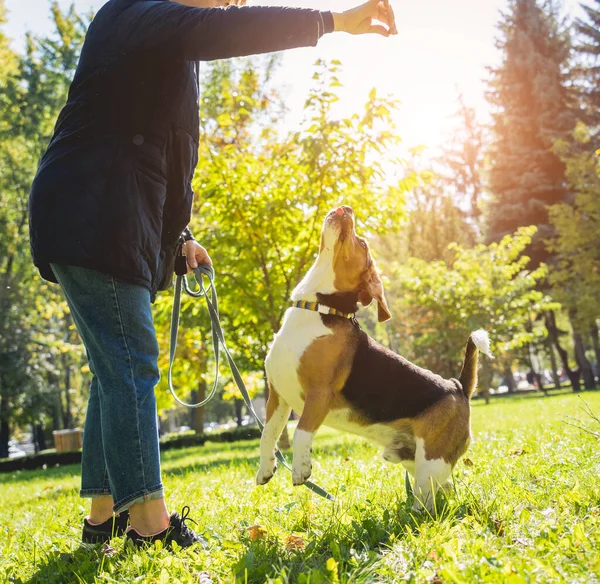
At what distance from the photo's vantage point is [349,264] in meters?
3.75

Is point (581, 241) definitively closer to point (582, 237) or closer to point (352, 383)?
point (582, 237)

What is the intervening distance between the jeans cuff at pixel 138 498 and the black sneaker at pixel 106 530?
21.4 inches

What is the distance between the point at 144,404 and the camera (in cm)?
256

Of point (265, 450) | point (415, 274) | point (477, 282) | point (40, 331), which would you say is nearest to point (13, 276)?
point (40, 331)

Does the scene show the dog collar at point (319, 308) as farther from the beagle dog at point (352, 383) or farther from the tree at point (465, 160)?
the tree at point (465, 160)

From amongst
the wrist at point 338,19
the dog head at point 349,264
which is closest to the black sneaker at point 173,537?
the dog head at point 349,264

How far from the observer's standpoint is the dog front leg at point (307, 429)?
2.95 meters

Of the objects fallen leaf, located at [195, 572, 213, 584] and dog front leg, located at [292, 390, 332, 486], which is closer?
fallen leaf, located at [195, 572, 213, 584]

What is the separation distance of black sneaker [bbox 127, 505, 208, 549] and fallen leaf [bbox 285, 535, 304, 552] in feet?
1.27

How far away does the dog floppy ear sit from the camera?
372cm

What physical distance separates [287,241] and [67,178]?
22.0 ft

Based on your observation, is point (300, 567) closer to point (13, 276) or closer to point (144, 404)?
point (144, 404)

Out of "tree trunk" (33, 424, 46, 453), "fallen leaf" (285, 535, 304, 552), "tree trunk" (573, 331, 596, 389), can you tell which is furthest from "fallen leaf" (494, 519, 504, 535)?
"tree trunk" (33, 424, 46, 453)

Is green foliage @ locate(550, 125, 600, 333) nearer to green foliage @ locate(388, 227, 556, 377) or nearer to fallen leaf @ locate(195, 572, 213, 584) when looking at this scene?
green foliage @ locate(388, 227, 556, 377)
